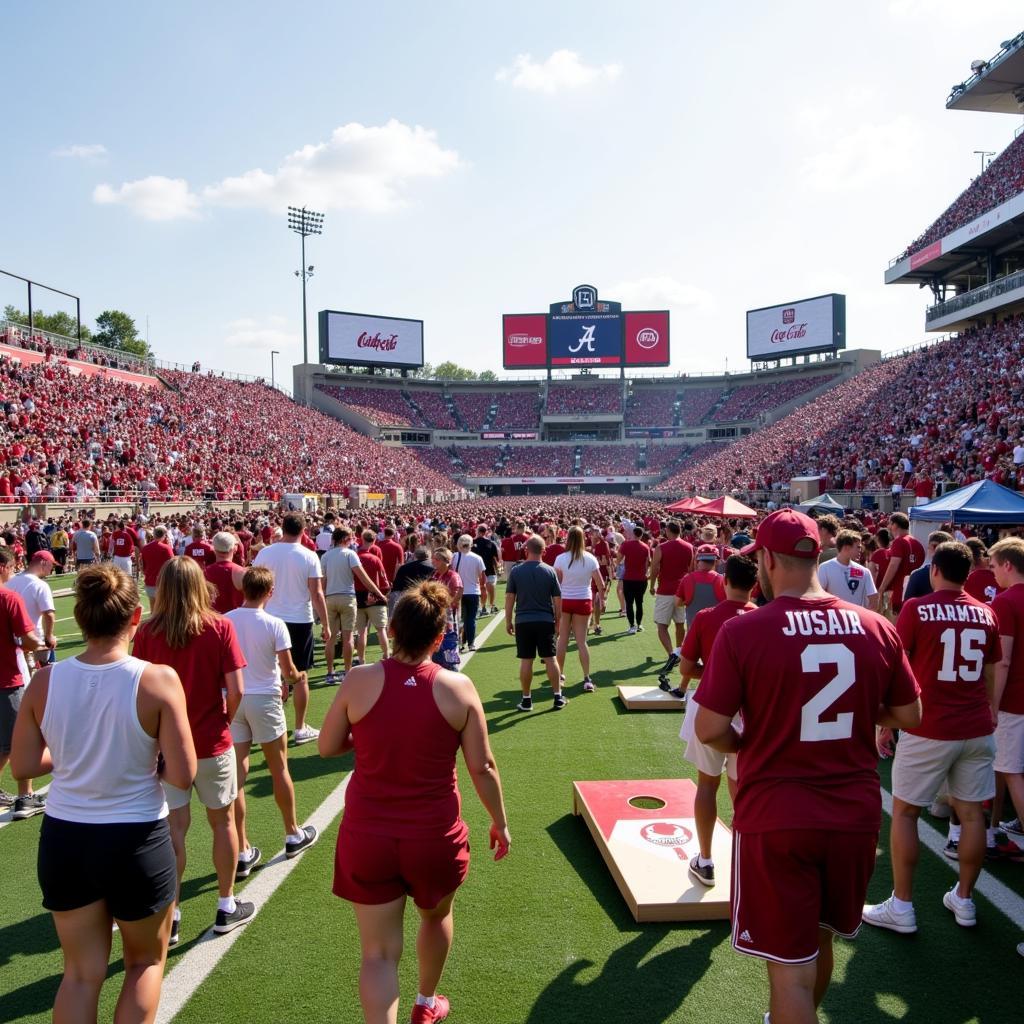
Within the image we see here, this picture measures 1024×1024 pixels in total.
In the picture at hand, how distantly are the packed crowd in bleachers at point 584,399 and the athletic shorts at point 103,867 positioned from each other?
69003mm

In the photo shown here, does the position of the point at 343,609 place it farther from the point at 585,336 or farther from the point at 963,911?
the point at 585,336

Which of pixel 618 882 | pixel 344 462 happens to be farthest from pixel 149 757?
pixel 344 462

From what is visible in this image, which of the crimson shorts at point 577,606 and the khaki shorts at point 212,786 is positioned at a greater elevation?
the crimson shorts at point 577,606

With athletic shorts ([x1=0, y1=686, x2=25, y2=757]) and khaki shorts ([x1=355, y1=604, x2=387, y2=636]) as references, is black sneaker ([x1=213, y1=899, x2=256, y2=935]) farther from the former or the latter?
khaki shorts ([x1=355, y1=604, x2=387, y2=636])

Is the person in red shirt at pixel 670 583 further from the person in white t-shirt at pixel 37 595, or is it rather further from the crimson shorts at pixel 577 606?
the person in white t-shirt at pixel 37 595

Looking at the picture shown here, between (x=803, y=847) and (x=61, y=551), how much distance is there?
74.1ft

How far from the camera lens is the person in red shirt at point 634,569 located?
40.0ft

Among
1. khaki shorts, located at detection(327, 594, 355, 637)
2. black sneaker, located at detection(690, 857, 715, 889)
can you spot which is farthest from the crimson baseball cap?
khaki shorts, located at detection(327, 594, 355, 637)

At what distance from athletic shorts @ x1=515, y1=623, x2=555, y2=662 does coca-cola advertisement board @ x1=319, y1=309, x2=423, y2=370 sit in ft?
201

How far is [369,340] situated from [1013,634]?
67.5 meters

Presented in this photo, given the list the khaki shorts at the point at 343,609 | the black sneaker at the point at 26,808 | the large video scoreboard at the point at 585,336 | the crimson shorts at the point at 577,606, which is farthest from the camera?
the large video scoreboard at the point at 585,336

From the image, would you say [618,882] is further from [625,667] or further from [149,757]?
[625,667]

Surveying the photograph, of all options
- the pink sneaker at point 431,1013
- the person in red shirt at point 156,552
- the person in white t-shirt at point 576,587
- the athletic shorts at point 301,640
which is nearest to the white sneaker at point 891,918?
the pink sneaker at point 431,1013

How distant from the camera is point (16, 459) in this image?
23531 millimetres
